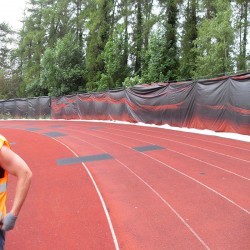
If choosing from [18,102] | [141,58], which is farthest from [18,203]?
[18,102]

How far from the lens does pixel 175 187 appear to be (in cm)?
565

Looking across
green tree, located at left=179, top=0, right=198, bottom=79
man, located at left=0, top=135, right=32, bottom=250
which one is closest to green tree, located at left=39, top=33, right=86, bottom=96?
green tree, located at left=179, top=0, right=198, bottom=79

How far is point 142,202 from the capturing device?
4957 mm

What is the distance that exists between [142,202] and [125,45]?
2727cm

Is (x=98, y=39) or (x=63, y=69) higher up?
(x=98, y=39)

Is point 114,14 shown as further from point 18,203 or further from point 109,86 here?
point 18,203

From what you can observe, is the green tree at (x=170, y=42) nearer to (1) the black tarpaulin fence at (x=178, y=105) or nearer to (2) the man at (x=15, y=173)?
(1) the black tarpaulin fence at (x=178, y=105)

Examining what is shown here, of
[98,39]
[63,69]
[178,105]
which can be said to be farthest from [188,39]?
[178,105]

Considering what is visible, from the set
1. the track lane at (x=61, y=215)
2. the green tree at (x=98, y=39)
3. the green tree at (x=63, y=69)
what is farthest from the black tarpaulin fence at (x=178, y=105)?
the green tree at (x=63, y=69)

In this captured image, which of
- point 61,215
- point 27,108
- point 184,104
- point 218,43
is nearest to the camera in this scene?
point 61,215

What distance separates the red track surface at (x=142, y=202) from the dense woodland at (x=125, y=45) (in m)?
12.2

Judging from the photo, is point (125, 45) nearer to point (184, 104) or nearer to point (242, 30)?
point (242, 30)

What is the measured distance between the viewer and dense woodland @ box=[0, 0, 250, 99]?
1952 centimetres

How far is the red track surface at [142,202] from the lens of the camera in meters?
3.73
